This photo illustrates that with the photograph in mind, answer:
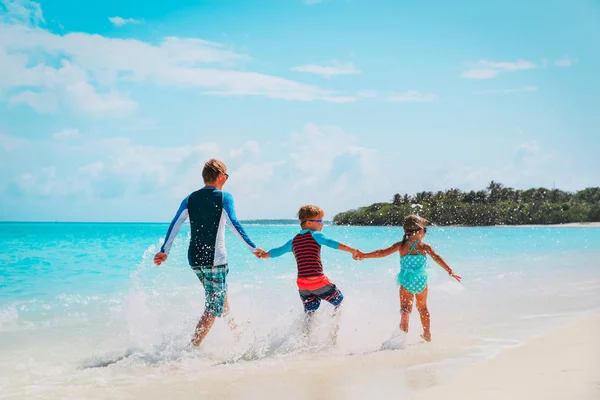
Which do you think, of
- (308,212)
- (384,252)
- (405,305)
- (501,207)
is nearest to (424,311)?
(405,305)

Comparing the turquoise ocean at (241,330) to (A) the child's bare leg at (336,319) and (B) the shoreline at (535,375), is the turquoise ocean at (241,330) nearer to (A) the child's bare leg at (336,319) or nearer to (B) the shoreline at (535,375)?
(A) the child's bare leg at (336,319)

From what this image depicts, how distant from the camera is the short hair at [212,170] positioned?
5.67 metres

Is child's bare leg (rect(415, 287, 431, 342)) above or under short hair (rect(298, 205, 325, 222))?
under

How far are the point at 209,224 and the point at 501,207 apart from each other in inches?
3951

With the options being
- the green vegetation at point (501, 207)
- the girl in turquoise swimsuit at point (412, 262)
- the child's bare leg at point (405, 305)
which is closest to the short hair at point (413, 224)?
the girl in turquoise swimsuit at point (412, 262)

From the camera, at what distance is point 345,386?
4.40 meters

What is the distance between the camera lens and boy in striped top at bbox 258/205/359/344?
5836 mm

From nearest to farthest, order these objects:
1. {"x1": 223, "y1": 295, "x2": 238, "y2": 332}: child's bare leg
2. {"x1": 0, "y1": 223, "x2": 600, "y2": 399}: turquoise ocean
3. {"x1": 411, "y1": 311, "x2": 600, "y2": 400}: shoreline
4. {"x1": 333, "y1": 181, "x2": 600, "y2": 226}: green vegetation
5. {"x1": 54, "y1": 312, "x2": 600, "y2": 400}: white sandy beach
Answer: {"x1": 411, "y1": 311, "x2": 600, "y2": 400}: shoreline, {"x1": 54, "y1": 312, "x2": 600, "y2": 400}: white sandy beach, {"x1": 0, "y1": 223, "x2": 600, "y2": 399}: turquoise ocean, {"x1": 223, "y1": 295, "x2": 238, "y2": 332}: child's bare leg, {"x1": 333, "y1": 181, "x2": 600, "y2": 226}: green vegetation

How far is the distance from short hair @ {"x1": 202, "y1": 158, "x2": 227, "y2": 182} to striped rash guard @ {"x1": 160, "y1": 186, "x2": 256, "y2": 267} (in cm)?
10

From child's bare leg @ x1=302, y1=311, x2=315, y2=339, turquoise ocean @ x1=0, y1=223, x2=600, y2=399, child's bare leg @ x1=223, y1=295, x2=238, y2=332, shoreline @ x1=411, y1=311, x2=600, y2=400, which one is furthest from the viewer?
child's bare leg @ x1=302, y1=311, x2=315, y2=339

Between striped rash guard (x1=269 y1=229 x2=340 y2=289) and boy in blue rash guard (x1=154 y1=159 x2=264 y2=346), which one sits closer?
boy in blue rash guard (x1=154 y1=159 x2=264 y2=346)

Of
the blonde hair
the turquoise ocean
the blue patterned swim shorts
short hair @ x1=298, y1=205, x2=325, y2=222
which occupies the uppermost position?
short hair @ x1=298, y1=205, x2=325, y2=222

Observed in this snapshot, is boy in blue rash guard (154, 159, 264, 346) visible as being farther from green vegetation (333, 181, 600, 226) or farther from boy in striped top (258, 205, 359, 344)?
green vegetation (333, 181, 600, 226)

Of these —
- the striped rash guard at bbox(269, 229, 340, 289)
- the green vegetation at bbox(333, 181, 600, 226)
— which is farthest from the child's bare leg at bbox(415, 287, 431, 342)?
the green vegetation at bbox(333, 181, 600, 226)
